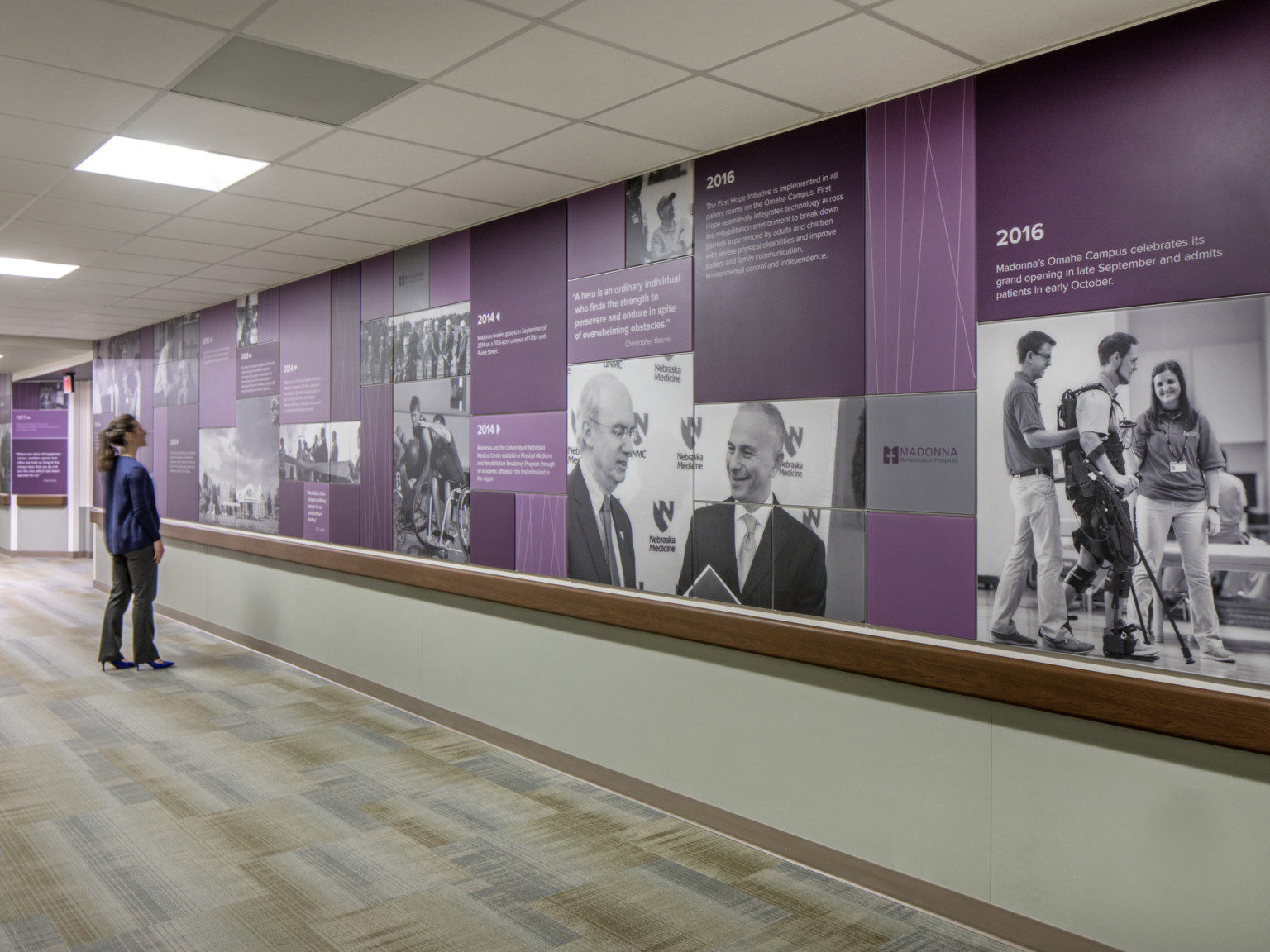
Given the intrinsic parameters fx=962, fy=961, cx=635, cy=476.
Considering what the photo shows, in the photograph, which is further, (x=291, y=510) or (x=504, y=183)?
(x=291, y=510)

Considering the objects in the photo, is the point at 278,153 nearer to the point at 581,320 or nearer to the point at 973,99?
the point at 581,320

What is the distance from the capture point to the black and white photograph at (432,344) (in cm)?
543

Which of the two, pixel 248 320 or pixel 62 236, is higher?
pixel 62 236

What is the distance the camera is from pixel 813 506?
3.60 meters

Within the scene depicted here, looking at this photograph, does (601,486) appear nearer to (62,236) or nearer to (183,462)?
(62,236)

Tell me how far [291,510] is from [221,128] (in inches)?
153

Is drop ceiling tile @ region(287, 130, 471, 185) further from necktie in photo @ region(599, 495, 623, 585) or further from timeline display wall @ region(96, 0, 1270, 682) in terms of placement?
necktie in photo @ region(599, 495, 623, 585)

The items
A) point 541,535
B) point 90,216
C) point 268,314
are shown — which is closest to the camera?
point 541,535

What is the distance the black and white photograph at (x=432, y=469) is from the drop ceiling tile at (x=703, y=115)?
2.17 m

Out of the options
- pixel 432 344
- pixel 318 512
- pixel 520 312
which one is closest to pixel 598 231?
pixel 520 312

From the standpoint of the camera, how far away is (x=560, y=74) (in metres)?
3.16

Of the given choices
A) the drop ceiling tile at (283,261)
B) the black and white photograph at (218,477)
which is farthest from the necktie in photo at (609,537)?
the black and white photograph at (218,477)

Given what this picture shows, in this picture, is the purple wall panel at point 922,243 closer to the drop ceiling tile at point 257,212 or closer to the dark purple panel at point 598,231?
the dark purple panel at point 598,231

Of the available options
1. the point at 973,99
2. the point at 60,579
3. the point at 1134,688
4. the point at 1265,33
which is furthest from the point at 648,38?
the point at 60,579
